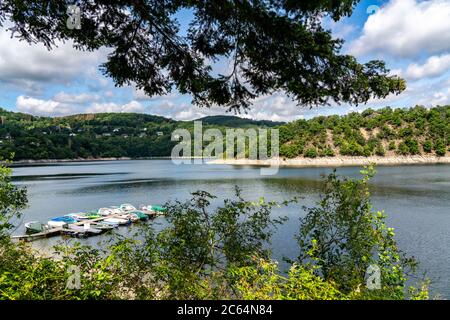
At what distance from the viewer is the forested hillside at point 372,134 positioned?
402 ft

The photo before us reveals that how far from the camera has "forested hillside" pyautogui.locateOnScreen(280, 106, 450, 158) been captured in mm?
122625

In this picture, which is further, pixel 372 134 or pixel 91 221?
pixel 372 134

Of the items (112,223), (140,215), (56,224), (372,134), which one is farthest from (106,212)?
(372,134)

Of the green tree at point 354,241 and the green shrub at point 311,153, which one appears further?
the green shrub at point 311,153

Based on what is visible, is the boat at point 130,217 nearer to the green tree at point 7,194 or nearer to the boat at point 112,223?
the boat at point 112,223

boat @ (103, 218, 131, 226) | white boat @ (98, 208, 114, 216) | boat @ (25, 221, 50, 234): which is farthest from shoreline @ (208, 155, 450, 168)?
boat @ (25, 221, 50, 234)

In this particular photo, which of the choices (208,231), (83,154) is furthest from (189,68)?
(83,154)

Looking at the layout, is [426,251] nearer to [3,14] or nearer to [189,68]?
[189,68]

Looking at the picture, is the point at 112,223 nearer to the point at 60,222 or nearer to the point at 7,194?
the point at 60,222

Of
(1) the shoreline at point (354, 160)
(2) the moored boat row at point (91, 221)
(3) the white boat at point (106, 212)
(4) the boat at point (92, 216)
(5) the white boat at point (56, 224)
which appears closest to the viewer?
(2) the moored boat row at point (91, 221)

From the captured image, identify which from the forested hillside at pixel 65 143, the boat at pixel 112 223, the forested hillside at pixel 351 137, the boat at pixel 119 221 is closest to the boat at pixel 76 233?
the boat at pixel 112 223

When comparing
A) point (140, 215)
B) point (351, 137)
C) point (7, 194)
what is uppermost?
point (351, 137)

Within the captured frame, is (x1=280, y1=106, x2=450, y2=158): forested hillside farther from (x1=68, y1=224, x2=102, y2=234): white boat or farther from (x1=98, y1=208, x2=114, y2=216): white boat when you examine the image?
(x1=68, y1=224, x2=102, y2=234): white boat

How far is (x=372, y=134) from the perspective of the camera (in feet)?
443
